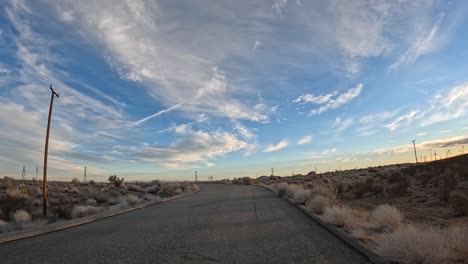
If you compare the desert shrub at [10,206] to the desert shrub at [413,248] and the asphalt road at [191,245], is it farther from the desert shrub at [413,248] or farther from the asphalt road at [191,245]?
the desert shrub at [413,248]

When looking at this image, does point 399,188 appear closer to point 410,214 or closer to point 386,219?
point 410,214

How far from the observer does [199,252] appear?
7363mm

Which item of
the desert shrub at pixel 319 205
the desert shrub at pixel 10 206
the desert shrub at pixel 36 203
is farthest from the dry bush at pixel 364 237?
the desert shrub at pixel 36 203

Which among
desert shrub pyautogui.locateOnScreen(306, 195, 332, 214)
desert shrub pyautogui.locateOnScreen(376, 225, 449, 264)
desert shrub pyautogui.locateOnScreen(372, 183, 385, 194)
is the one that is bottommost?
desert shrub pyautogui.locateOnScreen(376, 225, 449, 264)

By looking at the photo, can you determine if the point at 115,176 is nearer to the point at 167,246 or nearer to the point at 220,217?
the point at 220,217

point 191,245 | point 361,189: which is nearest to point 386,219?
point 191,245

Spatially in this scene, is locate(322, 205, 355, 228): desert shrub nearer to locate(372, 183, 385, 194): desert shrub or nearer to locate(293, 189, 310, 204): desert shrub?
locate(293, 189, 310, 204): desert shrub

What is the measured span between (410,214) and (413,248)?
1222 cm

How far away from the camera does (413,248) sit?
593cm

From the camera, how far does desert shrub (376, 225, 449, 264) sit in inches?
225

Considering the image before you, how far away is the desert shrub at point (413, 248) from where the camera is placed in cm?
570

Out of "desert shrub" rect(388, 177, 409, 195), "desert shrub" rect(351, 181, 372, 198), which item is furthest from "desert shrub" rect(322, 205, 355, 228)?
"desert shrub" rect(351, 181, 372, 198)

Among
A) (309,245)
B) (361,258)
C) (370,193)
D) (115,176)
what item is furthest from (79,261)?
(115,176)

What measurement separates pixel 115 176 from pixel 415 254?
48660 mm
